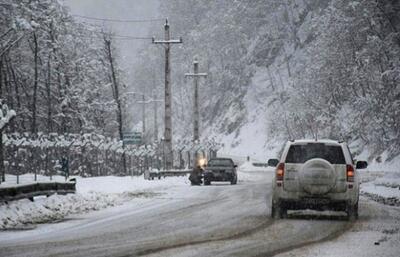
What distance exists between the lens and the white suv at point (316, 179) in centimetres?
1733

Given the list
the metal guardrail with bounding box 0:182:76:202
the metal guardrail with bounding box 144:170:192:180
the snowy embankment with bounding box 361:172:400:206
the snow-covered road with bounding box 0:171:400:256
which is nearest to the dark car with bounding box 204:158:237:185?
the metal guardrail with bounding box 144:170:192:180

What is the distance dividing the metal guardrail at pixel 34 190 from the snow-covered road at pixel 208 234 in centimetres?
151

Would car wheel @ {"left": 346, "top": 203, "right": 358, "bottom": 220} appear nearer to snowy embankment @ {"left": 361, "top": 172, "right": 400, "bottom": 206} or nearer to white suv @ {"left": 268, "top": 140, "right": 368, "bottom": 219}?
white suv @ {"left": 268, "top": 140, "right": 368, "bottom": 219}

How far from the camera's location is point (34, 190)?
808 inches

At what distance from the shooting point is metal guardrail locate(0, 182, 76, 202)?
18.5 meters

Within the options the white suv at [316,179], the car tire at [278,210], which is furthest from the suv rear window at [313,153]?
the car tire at [278,210]

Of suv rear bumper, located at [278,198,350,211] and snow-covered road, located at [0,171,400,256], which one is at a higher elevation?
suv rear bumper, located at [278,198,350,211]

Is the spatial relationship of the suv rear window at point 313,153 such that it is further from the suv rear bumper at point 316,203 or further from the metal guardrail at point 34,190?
the metal guardrail at point 34,190

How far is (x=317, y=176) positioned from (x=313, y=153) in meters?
0.84

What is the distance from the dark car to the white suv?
2378cm

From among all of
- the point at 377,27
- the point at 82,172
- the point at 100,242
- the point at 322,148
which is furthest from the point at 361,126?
the point at 100,242

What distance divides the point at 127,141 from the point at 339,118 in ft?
128

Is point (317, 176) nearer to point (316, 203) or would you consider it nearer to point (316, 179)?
point (316, 179)

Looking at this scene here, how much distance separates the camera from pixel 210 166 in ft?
139
